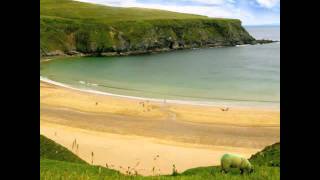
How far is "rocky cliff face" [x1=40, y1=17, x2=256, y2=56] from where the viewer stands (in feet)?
422

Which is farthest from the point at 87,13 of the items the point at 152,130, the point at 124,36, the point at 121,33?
the point at 152,130

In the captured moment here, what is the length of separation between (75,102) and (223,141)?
22710 mm

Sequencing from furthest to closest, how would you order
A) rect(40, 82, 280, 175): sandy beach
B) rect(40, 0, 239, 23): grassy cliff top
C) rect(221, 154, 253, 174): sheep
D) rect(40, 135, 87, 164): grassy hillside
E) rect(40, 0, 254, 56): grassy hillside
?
rect(40, 0, 239, 23): grassy cliff top < rect(40, 0, 254, 56): grassy hillside < rect(40, 82, 280, 175): sandy beach < rect(40, 135, 87, 164): grassy hillside < rect(221, 154, 253, 174): sheep

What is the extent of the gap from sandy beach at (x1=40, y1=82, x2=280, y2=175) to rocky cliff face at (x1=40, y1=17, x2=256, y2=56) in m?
75.6

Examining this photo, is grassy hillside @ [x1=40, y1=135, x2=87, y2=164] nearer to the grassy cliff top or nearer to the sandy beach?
the sandy beach

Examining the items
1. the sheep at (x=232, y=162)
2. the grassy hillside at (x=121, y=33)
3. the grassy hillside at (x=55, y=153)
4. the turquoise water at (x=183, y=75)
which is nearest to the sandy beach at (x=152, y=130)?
the grassy hillside at (x=55, y=153)

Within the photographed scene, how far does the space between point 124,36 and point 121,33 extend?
2.07 metres

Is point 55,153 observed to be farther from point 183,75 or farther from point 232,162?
point 183,75

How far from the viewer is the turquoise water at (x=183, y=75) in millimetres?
63719

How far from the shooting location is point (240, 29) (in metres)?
175

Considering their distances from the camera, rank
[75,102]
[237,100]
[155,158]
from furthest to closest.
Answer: [237,100] → [75,102] → [155,158]

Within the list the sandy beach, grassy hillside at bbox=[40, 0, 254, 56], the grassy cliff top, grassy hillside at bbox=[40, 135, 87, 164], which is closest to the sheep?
grassy hillside at bbox=[40, 135, 87, 164]
